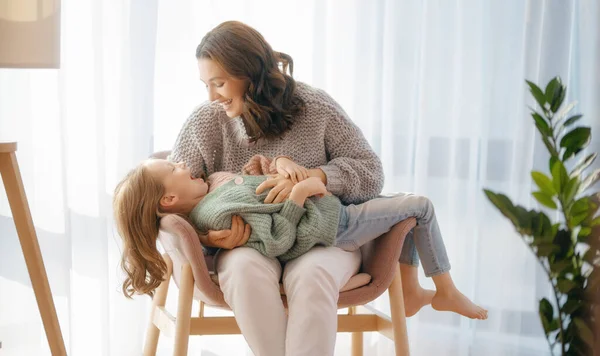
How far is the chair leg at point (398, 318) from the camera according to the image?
2.13 meters

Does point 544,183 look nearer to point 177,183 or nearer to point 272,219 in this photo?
point 272,219

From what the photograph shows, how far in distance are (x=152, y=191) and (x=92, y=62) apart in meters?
0.76

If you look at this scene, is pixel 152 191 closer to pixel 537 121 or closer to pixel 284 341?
pixel 284 341

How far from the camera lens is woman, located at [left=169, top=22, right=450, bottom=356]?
6.14 feet

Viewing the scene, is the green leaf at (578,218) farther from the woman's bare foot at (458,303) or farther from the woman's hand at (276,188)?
the woman's bare foot at (458,303)

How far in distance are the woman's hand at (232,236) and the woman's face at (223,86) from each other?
0.36 metres

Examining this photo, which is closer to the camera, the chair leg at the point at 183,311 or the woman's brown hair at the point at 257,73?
the chair leg at the point at 183,311

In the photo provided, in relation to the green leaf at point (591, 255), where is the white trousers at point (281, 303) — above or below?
below

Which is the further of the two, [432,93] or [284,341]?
[432,93]

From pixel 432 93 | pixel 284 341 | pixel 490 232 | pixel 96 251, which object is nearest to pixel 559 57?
pixel 432 93

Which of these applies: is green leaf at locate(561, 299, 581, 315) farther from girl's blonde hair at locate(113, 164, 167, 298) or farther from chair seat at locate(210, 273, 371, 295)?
girl's blonde hair at locate(113, 164, 167, 298)

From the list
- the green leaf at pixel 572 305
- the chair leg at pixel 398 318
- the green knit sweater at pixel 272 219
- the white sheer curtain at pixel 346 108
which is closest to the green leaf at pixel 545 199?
the green leaf at pixel 572 305

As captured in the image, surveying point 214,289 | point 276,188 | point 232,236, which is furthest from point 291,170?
point 214,289

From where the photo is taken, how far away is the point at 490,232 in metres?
2.81
